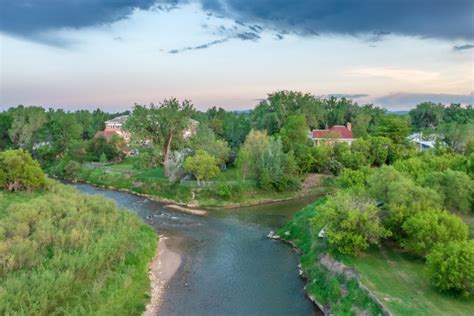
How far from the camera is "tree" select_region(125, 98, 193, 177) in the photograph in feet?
190

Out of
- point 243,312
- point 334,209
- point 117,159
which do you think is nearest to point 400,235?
point 334,209

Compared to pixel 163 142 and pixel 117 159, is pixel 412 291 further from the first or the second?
pixel 117 159

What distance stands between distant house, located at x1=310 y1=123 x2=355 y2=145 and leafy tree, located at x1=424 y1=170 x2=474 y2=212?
3683 centimetres

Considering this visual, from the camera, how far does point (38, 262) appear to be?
2233cm

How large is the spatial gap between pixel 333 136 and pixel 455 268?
52647mm

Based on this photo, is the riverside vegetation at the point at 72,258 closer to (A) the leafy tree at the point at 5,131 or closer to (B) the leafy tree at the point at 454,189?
(B) the leafy tree at the point at 454,189

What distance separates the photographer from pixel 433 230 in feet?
78.5

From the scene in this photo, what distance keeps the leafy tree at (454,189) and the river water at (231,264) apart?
13.1 metres

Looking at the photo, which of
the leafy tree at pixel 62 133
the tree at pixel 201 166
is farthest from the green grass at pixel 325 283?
the leafy tree at pixel 62 133

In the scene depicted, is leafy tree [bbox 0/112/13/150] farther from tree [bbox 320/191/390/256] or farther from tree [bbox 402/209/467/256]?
tree [bbox 402/209/467/256]

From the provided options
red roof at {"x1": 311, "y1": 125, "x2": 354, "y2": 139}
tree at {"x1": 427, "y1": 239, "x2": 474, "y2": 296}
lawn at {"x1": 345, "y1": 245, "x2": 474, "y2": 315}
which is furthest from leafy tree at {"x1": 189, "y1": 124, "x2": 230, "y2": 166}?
tree at {"x1": 427, "y1": 239, "x2": 474, "y2": 296}

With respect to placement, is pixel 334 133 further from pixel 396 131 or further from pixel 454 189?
pixel 454 189

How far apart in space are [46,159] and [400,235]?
7247cm

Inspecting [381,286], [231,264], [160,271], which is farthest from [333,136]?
[381,286]
